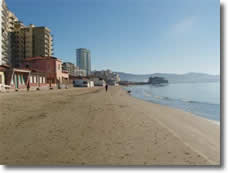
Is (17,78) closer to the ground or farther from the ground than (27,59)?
closer to the ground

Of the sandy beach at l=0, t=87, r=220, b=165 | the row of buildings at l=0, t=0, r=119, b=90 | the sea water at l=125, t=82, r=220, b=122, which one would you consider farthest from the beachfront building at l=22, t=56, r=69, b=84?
the sandy beach at l=0, t=87, r=220, b=165

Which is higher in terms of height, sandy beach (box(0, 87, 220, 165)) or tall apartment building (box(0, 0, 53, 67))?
tall apartment building (box(0, 0, 53, 67))

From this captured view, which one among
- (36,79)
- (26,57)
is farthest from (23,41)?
(36,79)

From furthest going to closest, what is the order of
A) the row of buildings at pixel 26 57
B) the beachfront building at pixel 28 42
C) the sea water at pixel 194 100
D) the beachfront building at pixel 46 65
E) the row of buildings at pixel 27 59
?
the beachfront building at pixel 28 42 < the beachfront building at pixel 46 65 < the row of buildings at pixel 26 57 < the row of buildings at pixel 27 59 < the sea water at pixel 194 100

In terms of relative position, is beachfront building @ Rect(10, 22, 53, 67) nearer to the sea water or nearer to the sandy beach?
the sea water

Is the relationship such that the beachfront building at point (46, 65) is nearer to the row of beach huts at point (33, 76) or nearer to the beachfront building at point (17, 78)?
the row of beach huts at point (33, 76)

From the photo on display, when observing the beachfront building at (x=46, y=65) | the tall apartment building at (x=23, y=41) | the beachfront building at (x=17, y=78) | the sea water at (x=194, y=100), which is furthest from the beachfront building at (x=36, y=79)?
the tall apartment building at (x=23, y=41)

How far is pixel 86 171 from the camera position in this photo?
243 cm

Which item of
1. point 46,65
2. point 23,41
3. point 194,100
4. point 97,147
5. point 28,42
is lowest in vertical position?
point 194,100

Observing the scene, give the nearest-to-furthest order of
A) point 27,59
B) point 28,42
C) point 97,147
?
point 97,147 → point 27,59 → point 28,42

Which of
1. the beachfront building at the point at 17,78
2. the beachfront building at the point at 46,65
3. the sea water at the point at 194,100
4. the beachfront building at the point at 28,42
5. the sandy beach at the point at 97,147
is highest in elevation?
the beachfront building at the point at 28,42

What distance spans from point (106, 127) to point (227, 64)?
326 centimetres

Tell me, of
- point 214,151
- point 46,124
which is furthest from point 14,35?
point 214,151

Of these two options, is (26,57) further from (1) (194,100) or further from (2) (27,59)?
(1) (194,100)
